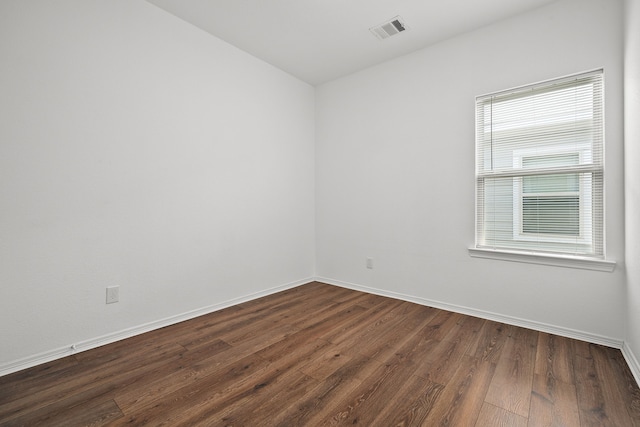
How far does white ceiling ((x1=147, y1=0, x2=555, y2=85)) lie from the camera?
8.48 feet

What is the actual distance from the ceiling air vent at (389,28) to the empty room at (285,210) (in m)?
0.02

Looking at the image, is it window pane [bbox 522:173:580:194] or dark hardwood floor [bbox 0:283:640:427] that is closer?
dark hardwood floor [bbox 0:283:640:427]

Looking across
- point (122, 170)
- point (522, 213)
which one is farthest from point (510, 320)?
point (122, 170)

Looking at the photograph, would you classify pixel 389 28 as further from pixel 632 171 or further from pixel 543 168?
pixel 632 171

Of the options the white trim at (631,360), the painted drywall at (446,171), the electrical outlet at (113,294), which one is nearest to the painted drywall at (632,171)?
the white trim at (631,360)

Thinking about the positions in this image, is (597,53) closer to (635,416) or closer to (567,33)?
(567,33)

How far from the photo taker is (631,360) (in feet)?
6.53

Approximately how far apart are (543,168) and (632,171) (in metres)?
0.64

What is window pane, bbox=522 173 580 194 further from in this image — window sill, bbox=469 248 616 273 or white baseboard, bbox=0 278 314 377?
white baseboard, bbox=0 278 314 377

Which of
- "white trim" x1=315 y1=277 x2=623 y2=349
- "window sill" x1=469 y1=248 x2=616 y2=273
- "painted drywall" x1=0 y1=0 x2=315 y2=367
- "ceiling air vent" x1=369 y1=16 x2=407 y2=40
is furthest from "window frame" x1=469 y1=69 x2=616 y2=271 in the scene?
"painted drywall" x1=0 y1=0 x2=315 y2=367

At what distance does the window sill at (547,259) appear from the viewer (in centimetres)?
232

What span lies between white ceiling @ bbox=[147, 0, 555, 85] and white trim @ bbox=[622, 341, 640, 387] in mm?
2784

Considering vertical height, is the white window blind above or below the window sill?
above

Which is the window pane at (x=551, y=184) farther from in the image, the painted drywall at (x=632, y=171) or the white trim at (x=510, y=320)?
the white trim at (x=510, y=320)
